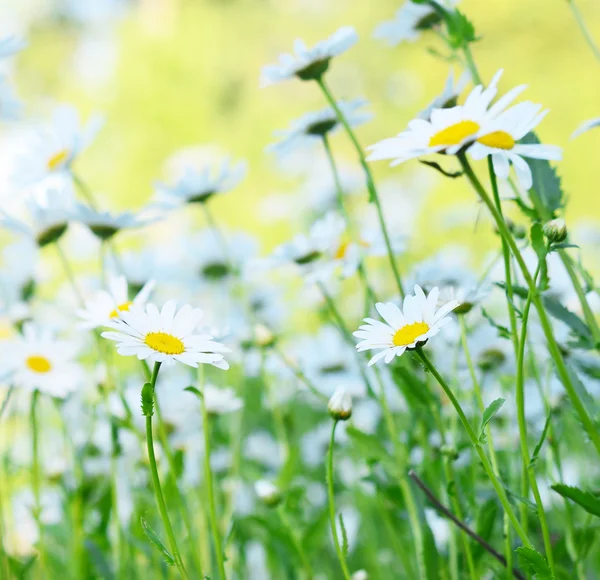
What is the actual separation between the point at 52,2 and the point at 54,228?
714 cm

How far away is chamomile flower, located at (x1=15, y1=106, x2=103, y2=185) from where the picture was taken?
29.3 inches

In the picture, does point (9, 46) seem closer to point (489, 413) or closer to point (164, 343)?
point (164, 343)

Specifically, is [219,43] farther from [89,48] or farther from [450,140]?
[450,140]

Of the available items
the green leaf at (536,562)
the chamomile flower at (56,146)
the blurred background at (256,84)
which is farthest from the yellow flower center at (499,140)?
the blurred background at (256,84)

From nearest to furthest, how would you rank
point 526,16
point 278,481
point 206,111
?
1. point 278,481
2. point 526,16
3. point 206,111

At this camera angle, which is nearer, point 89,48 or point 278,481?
point 278,481

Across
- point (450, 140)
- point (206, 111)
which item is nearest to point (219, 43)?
point (206, 111)

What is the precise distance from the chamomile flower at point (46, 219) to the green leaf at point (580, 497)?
468mm

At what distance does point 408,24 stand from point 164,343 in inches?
16.9

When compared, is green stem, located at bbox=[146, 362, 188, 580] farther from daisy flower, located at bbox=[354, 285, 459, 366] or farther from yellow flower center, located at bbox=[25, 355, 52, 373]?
yellow flower center, located at bbox=[25, 355, 52, 373]

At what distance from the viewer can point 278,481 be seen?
2.31 feet

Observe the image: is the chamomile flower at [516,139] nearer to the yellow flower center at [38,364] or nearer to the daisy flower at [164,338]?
the daisy flower at [164,338]

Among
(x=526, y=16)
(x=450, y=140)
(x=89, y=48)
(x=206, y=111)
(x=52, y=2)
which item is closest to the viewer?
(x=450, y=140)

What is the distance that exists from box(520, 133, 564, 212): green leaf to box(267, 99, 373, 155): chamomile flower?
0.68ft
